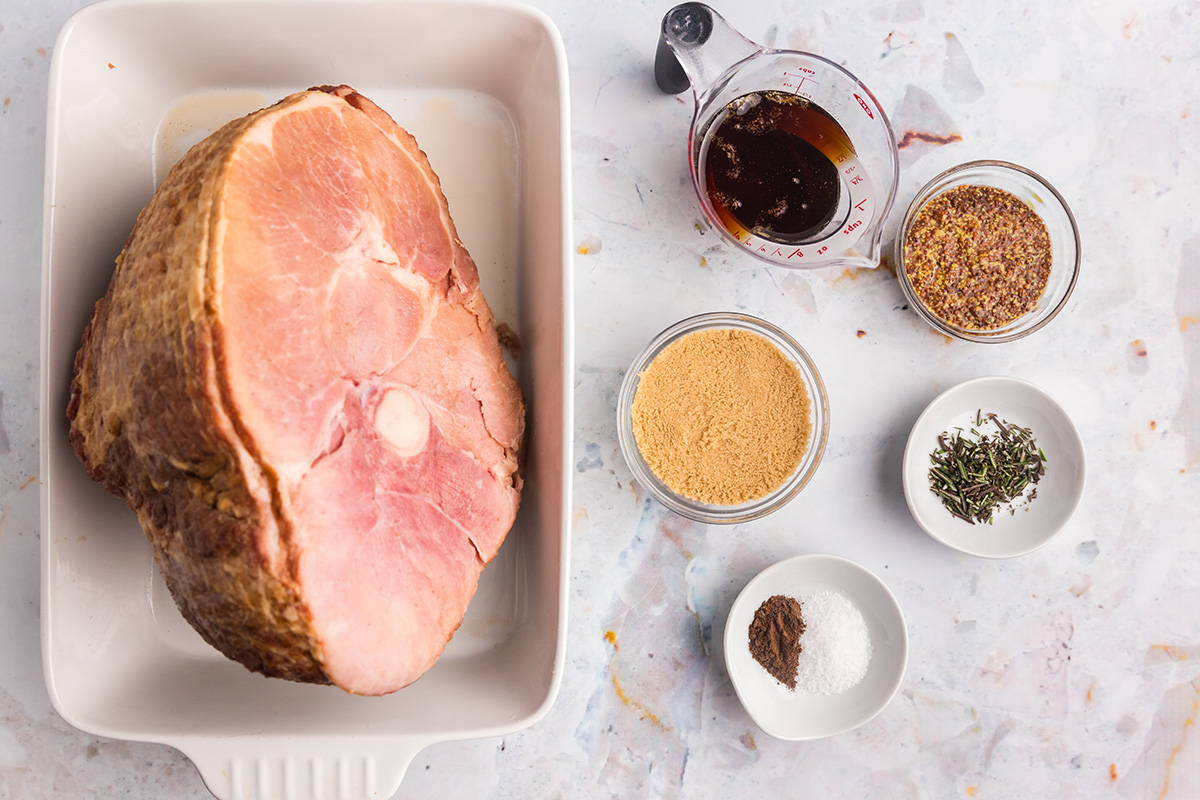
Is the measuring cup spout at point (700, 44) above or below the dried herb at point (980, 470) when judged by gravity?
above

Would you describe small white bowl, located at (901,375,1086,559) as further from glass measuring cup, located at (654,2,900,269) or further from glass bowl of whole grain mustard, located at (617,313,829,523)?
glass measuring cup, located at (654,2,900,269)

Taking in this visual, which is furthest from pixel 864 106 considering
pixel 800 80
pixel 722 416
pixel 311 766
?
pixel 311 766

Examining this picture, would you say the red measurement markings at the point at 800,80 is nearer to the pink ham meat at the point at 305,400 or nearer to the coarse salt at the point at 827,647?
the pink ham meat at the point at 305,400

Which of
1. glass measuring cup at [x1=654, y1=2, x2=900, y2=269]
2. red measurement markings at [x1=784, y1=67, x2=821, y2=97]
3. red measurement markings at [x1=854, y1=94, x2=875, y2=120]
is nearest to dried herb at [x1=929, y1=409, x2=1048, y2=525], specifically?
glass measuring cup at [x1=654, y1=2, x2=900, y2=269]

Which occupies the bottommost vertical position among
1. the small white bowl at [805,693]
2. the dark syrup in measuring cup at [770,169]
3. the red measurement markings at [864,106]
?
the small white bowl at [805,693]

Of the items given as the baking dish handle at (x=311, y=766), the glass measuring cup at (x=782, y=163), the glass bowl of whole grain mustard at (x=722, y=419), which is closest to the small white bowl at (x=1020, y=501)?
the glass bowl of whole grain mustard at (x=722, y=419)

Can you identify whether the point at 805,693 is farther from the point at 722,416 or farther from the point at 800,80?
the point at 800,80

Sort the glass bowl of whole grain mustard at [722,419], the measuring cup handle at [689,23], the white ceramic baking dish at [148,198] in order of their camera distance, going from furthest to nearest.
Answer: the glass bowl of whole grain mustard at [722,419]
the measuring cup handle at [689,23]
the white ceramic baking dish at [148,198]
